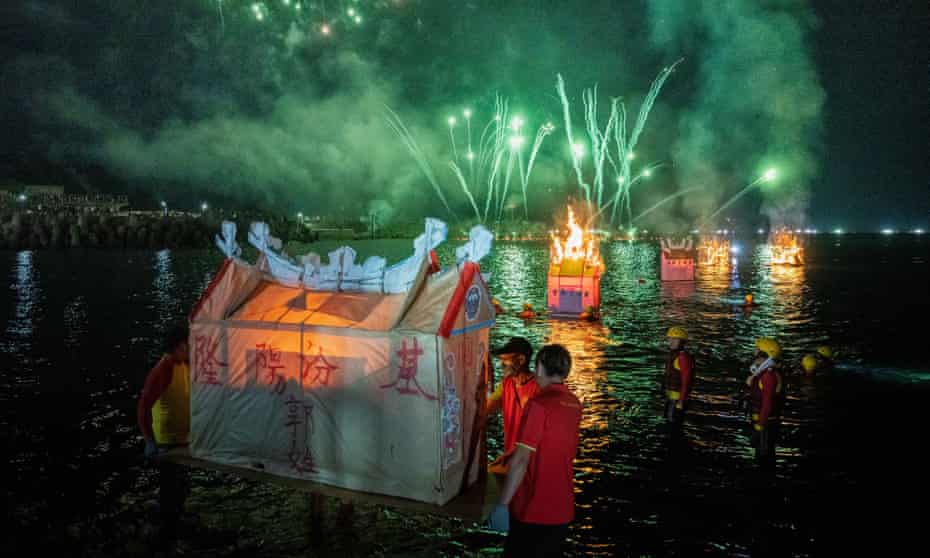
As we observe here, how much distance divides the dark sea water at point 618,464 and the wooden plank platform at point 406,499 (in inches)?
43.9

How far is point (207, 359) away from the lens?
6500 mm

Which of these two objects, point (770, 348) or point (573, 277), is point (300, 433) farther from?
point (573, 277)

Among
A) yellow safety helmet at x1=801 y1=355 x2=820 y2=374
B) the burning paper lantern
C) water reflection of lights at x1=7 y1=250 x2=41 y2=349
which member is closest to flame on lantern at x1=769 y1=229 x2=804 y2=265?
the burning paper lantern

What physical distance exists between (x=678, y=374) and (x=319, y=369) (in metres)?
6.50

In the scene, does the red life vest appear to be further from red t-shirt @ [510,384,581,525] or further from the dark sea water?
red t-shirt @ [510,384,581,525]

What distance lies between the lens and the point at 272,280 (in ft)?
22.1

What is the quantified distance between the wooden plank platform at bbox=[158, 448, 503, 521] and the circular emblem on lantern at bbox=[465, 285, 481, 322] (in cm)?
156

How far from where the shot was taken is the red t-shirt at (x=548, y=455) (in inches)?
167

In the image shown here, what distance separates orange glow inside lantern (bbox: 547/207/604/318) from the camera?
25.8m

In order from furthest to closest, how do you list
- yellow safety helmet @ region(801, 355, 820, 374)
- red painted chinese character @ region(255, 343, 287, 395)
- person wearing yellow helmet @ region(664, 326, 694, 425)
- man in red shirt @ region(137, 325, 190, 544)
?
yellow safety helmet @ region(801, 355, 820, 374), person wearing yellow helmet @ region(664, 326, 694, 425), man in red shirt @ region(137, 325, 190, 544), red painted chinese character @ region(255, 343, 287, 395)

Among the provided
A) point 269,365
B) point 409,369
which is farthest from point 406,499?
point 269,365

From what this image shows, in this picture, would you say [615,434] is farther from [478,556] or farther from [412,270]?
[412,270]

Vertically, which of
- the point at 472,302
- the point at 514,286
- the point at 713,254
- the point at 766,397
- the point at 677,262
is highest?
the point at 713,254

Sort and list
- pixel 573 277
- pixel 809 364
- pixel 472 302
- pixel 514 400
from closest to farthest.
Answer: pixel 472 302 → pixel 514 400 → pixel 809 364 → pixel 573 277
